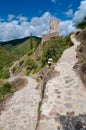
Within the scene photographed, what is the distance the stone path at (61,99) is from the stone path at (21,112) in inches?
68.4

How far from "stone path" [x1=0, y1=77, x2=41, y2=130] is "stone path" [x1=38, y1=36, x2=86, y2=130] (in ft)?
5.70

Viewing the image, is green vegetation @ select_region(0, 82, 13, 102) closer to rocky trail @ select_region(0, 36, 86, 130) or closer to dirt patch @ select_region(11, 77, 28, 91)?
dirt patch @ select_region(11, 77, 28, 91)

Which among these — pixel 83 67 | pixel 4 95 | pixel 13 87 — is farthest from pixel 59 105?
pixel 13 87

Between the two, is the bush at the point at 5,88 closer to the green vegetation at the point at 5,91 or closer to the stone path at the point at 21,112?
the green vegetation at the point at 5,91

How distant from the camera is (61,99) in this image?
1191 cm

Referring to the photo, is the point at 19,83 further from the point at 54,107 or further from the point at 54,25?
the point at 54,25

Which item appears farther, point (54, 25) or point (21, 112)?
point (54, 25)

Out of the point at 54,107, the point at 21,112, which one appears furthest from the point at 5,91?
the point at 54,107

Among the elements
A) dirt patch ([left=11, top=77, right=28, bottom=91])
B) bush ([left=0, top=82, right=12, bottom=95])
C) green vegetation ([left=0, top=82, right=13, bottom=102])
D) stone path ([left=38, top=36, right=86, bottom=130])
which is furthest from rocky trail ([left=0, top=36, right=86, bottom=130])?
dirt patch ([left=11, top=77, right=28, bottom=91])

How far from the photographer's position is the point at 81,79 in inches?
548

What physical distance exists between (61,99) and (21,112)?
10.8 ft

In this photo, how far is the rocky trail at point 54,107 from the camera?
396 inches

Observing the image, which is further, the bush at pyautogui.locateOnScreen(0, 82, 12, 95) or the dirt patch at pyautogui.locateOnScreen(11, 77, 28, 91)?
the dirt patch at pyautogui.locateOnScreen(11, 77, 28, 91)

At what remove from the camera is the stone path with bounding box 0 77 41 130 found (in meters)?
12.4
